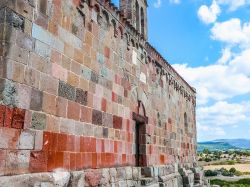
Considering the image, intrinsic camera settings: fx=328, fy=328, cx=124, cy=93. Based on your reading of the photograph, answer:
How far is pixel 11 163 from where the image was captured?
14.0ft

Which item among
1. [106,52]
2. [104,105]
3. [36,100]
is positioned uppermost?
[106,52]

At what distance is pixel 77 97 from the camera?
5.92 meters

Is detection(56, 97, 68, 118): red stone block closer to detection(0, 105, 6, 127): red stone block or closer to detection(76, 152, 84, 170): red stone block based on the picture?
detection(76, 152, 84, 170): red stone block

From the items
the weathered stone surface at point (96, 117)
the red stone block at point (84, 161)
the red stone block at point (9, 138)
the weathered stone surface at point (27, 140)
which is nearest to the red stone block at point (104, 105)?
the weathered stone surface at point (96, 117)

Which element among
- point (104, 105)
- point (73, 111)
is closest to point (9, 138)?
point (73, 111)

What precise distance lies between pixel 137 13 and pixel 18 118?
6765 mm

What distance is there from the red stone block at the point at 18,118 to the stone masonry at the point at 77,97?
13 millimetres

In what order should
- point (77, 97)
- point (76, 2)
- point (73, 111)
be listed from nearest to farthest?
point (73, 111), point (77, 97), point (76, 2)

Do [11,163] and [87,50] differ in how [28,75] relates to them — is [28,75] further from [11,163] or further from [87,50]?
[87,50]

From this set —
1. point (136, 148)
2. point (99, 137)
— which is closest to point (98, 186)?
point (99, 137)

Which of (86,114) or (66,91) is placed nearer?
(66,91)

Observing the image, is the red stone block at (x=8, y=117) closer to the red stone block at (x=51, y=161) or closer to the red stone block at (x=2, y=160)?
the red stone block at (x=2, y=160)

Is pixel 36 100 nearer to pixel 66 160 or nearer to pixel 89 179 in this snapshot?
pixel 66 160

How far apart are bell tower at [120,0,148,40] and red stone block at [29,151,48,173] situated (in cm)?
575
